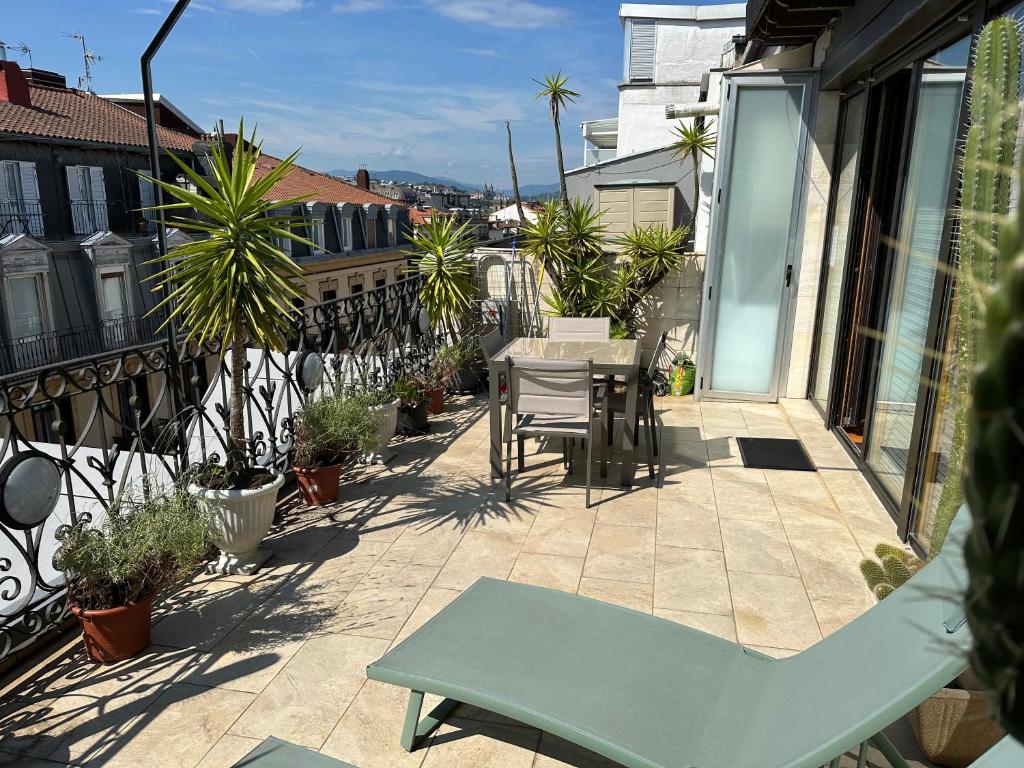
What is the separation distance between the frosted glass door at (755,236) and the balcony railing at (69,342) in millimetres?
12519

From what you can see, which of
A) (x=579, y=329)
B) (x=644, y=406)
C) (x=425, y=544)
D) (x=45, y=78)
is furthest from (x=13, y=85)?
(x=425, y=544)

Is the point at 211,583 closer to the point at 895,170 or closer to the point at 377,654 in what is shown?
the point at 377,654

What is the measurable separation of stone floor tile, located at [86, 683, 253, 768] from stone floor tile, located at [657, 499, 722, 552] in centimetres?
222

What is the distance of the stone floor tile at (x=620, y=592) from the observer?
10.2 feet

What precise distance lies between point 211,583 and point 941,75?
179 inches

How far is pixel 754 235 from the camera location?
245 inches

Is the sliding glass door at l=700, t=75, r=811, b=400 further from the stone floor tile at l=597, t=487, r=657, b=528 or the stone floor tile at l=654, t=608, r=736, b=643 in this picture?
the stone floor tile at l=654, t=608, r=736, b=643

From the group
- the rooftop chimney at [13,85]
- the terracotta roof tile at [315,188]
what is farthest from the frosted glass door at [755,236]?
the rooftop chimney at [13,85]

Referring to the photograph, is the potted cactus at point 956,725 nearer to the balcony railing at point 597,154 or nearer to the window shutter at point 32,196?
the window shutter at point 32,196

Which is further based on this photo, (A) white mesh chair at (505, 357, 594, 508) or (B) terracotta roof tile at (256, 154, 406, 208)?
(B) terracotta roof tile at (256, 154, 406, 208)

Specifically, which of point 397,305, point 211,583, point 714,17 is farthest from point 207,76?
point 714,17

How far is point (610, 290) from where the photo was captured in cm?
697

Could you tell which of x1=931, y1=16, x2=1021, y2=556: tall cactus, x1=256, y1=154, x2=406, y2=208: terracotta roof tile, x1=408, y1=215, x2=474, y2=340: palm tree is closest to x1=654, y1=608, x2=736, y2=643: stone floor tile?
x1=931, y1=16, x2=1021, y2=556: tall cactus

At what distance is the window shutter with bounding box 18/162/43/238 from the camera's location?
16.2 metres
